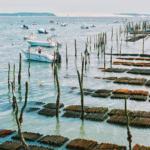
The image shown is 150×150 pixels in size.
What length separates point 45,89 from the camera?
119 ft

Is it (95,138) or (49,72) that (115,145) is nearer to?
(95,138)

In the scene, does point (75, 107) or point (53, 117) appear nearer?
point (53, 117)

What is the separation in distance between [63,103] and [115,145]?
38.2ft

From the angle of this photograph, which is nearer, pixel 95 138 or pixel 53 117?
pixel 95 138

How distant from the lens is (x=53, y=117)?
25.6 metres

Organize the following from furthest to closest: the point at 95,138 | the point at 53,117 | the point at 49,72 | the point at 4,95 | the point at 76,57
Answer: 1. the point at 76,57
2. the point at 49,72
3. the point at 4,95
4. the point at 53,117
5. the point at 95,138

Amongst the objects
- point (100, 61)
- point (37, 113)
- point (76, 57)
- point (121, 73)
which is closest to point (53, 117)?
point (37, 113)

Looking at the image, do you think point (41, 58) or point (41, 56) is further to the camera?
point (41, 58)

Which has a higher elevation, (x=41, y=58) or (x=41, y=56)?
(x=41, y=56)

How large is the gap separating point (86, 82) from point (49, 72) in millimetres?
10517

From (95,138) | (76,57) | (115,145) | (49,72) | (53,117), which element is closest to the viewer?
(115,145)

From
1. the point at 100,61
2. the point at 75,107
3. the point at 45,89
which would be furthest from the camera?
the point at 100,61

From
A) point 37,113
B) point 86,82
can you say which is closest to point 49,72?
point 86,82

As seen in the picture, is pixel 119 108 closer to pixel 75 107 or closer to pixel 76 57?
pixel 75 107
